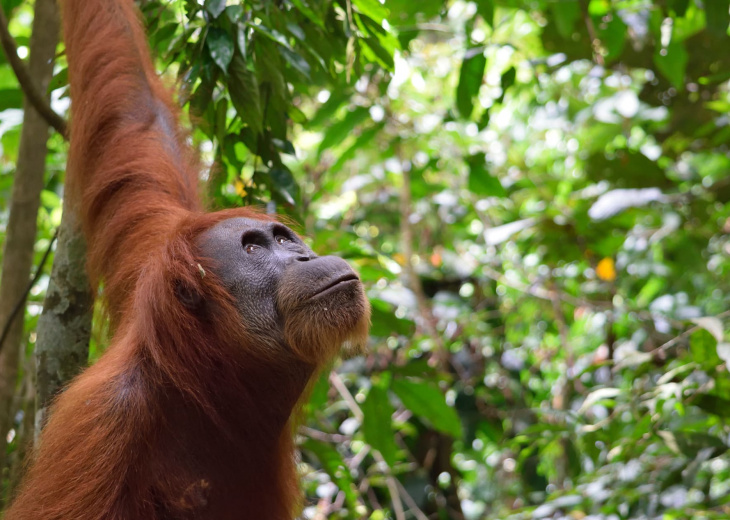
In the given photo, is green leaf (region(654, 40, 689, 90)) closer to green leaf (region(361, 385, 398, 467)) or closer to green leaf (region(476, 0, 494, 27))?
green leaf (region(476, 0, 494, 27))

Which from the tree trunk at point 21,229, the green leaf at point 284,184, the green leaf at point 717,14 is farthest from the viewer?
the green leaf at point 717,14

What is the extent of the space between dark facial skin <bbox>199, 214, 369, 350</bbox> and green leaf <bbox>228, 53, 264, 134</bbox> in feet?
1.15

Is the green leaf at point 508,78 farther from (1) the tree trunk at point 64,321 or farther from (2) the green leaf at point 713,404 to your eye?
(1) the tree trunk at point 64,321

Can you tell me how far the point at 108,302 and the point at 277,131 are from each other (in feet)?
2.90

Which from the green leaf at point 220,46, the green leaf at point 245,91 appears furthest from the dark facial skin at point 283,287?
the green leaf at point 220,46

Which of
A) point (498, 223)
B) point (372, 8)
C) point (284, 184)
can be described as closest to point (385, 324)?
point (284, 184)

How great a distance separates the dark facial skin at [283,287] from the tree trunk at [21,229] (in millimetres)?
958

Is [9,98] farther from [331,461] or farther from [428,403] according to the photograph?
[428,403]

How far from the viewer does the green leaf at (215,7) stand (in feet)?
7.43

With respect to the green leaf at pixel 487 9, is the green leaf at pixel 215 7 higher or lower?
higher

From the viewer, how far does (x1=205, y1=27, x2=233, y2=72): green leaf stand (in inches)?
89.0

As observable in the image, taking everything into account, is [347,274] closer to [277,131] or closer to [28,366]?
[277,131]

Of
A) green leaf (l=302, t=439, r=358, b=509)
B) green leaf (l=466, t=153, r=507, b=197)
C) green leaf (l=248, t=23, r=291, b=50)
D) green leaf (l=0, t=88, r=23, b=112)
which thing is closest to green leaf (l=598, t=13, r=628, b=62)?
green leaf (l=466, t=153, r=507, b=197)

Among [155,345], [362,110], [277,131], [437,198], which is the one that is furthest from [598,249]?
[155,345]
